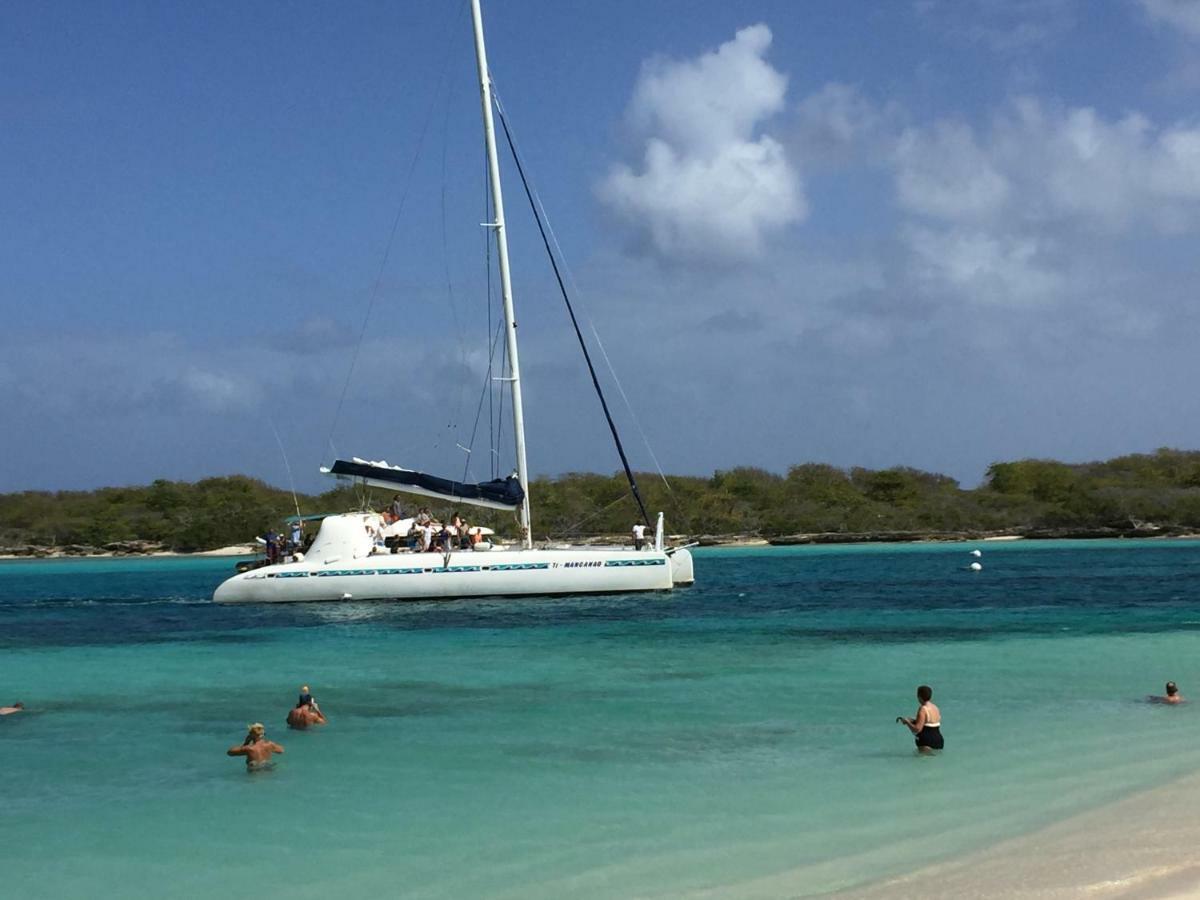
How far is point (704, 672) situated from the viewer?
17.7m

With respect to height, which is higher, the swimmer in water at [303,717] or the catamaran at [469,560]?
the catamaran at [469,560]

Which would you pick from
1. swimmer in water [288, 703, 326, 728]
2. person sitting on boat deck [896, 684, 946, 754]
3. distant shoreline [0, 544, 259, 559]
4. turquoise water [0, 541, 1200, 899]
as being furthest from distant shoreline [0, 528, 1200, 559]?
person sitting on boat deck [896, 684, 946, 754]

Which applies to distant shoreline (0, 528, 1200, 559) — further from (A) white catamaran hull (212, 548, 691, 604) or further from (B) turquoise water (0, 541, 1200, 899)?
(B) turquoise water (0, 541, 1200, 899)

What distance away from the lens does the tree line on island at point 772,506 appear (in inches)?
3241

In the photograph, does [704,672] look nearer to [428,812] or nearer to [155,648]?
[428,812]

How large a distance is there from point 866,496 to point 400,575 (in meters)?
73.7

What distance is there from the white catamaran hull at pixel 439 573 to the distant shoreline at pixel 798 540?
46.5m

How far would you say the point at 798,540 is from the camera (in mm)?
84500

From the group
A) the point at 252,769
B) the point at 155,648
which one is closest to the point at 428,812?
the point at 252,769

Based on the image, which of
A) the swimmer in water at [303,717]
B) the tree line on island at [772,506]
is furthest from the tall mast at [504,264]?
the tree line on island at [772,506]

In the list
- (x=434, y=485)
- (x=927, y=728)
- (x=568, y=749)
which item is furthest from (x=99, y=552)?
(x=927, y=728)

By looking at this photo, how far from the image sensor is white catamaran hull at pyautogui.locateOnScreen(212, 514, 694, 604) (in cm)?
2909

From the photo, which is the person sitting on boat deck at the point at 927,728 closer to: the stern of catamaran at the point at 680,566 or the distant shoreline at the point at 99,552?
the stern of catamaran at the point at 680,566

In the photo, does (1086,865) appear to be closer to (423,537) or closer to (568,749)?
(568,749)
